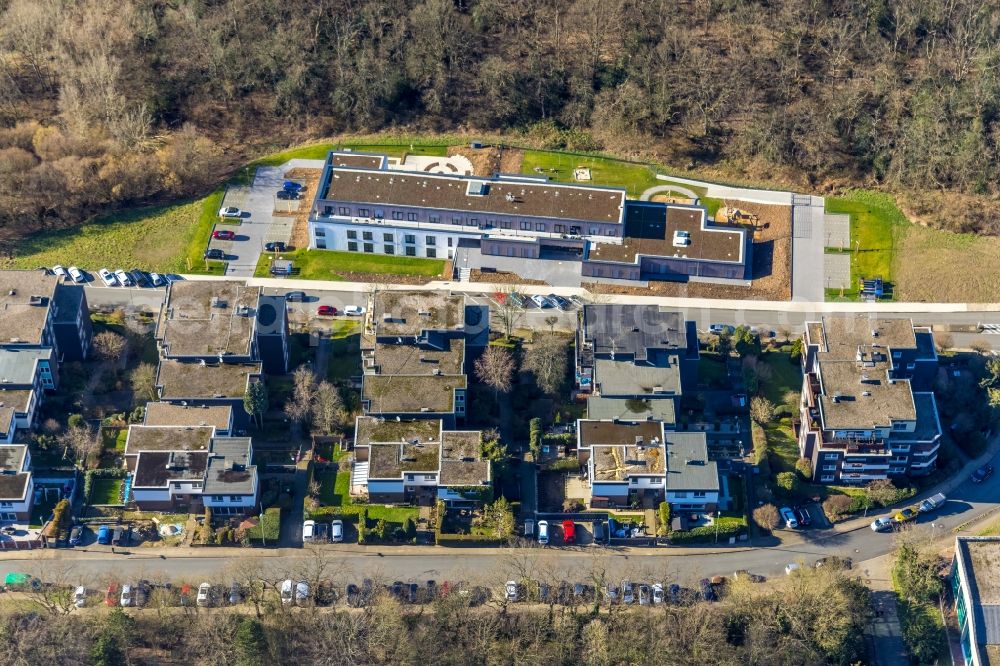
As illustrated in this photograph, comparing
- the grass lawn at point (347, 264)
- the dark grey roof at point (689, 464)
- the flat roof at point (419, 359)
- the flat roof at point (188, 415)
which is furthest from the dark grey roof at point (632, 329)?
the flat roof at point (188, 415)

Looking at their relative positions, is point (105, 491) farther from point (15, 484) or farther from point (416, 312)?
point (416, 312)

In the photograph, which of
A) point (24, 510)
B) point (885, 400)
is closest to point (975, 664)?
point (885, 400)

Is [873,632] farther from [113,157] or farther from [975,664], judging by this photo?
[113,157]

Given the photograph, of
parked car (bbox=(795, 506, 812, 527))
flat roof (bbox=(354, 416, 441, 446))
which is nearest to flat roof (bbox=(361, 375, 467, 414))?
flat roof (bbox=(354, 416, 441, 446))

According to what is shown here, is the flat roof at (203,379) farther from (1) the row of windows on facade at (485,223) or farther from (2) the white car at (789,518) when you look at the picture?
(2) the white car at (789,518)

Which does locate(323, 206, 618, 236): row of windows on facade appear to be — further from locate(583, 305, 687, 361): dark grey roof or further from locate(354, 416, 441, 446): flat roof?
locate(354, 416, 441, 446): flat roof
